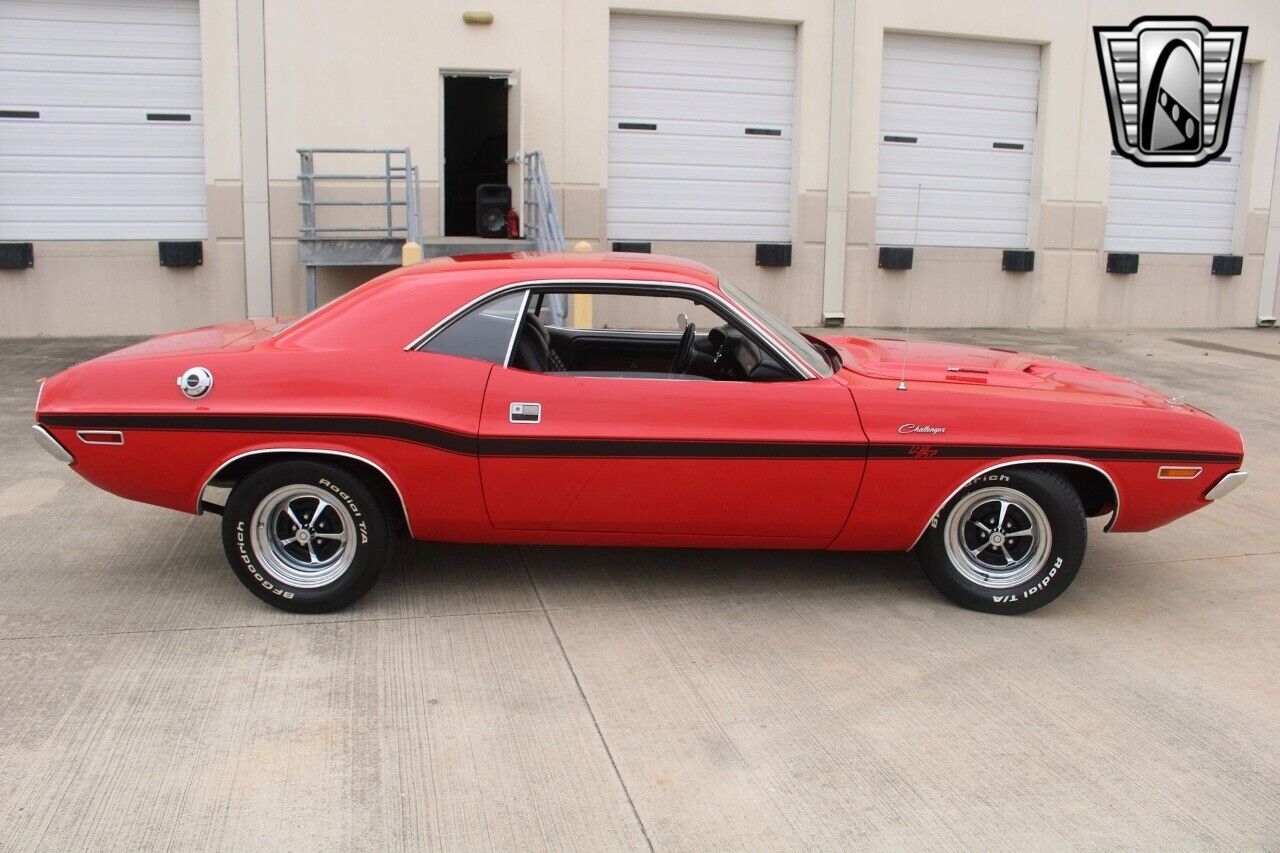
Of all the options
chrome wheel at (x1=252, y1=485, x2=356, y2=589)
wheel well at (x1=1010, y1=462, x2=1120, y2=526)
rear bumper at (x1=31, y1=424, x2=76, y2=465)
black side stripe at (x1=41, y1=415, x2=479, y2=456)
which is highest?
black side stripe at (x1=41, y1=415, x2=479, y2=456)

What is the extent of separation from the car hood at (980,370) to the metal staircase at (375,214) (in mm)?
6787

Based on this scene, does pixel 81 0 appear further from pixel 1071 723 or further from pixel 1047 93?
pixel 1071 723

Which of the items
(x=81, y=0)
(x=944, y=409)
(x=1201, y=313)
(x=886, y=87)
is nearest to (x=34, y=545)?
(x=944, y=409)

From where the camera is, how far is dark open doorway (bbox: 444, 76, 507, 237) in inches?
669

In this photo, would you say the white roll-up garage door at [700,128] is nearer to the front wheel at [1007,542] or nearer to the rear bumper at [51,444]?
the front wheel at [1007,542]

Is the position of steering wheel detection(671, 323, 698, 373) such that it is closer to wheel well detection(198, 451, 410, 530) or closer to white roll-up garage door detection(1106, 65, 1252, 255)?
wheel well detection(198, 451, 410, 530)

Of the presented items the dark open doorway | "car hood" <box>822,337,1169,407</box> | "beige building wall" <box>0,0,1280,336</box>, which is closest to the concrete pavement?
"car hood" <box>822,337,1169,407</box>

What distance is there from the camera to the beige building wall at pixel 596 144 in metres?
13.2

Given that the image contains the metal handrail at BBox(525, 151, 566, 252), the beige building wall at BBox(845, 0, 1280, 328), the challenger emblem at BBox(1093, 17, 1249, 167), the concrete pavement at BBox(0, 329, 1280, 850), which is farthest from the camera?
the challenger emblem at BBox(1093, 17, 1249, 167)

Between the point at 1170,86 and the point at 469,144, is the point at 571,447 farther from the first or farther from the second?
the point at 1170,86

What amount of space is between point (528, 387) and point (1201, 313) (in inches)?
587

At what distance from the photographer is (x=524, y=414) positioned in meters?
4.88

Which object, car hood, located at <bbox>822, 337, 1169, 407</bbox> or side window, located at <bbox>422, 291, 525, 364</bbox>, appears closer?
side window, located at <bbox>422, 291, 525, 364</bbox>

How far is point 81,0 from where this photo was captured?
13.0m
